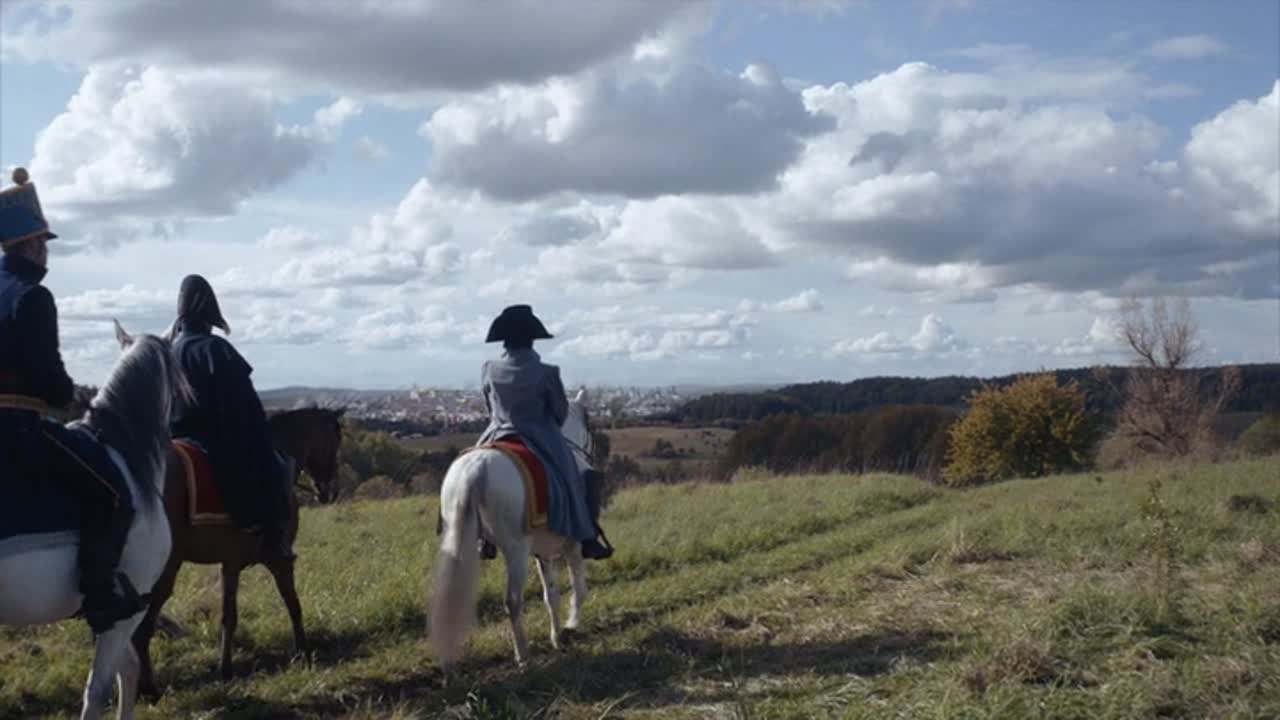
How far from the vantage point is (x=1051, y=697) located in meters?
6.01

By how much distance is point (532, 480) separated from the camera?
8.52 meters

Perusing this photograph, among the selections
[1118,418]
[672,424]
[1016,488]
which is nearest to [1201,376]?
[1118,418]

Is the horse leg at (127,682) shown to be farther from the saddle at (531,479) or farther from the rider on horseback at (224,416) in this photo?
the saddle at (531,479)

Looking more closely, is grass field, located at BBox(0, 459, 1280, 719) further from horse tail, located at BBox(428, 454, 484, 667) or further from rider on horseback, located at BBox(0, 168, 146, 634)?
rider on horseback, located at BBox(0, 168, 146, 634)

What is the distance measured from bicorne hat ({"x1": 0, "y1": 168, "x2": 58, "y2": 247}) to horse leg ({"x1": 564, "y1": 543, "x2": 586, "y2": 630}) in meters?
4.62

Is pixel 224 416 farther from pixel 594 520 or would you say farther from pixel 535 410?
pixel 594 520

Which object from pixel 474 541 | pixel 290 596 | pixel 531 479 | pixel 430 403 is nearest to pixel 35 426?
pixel 474 541

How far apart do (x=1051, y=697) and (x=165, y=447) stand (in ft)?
16.1

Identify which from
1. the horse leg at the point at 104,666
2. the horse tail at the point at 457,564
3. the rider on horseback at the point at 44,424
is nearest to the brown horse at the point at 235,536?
the horse leg at the point at 104,666

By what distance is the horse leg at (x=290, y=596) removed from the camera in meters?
8.80

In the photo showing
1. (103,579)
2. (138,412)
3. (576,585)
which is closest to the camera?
(103,579)

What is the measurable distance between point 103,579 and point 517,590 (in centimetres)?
298

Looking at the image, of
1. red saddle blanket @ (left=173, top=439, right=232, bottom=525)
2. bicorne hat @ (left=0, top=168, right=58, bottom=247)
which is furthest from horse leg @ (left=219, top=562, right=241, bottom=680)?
bicorne hat @ (left=0, top=168, right=58, bottom=247)

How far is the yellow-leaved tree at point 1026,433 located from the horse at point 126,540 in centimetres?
3266
